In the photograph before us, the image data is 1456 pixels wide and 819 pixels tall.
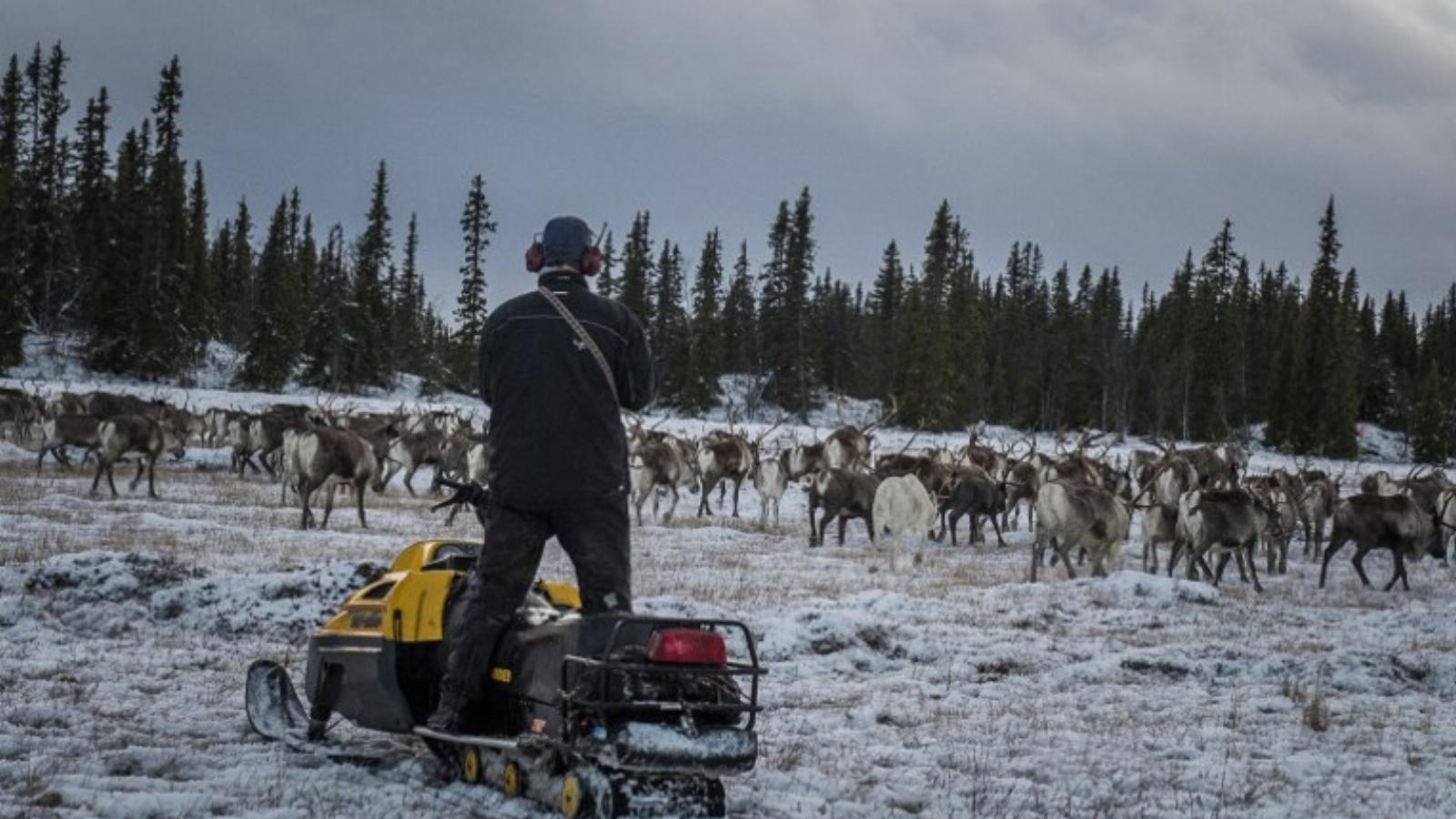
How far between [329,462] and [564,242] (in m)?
16.5

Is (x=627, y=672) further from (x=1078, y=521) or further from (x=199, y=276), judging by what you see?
(x=199, y=276)

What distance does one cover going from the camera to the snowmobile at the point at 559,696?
527 cm

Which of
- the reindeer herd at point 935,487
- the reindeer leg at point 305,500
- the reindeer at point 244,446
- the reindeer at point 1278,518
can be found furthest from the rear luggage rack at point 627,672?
the reindeer at point 244,446

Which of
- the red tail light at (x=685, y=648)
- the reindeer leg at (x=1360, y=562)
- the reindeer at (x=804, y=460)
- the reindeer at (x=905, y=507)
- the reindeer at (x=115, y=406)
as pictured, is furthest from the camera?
the reindeer at (x=115, y=406)

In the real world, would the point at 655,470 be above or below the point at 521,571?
above

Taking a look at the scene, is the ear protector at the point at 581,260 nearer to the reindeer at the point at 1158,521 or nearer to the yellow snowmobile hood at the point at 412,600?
the yellow snowmobile hood at the point at 412,600

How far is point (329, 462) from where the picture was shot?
21562 mm

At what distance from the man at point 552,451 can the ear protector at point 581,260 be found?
0.04m

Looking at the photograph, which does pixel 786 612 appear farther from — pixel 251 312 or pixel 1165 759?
pixel 251 312

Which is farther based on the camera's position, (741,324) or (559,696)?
(741,324)

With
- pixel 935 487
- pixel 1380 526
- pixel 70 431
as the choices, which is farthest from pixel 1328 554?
pixel 70 431

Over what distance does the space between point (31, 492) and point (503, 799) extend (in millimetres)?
20533

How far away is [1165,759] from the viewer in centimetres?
771

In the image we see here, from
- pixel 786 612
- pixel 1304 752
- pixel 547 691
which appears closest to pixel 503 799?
pixel 547 691
